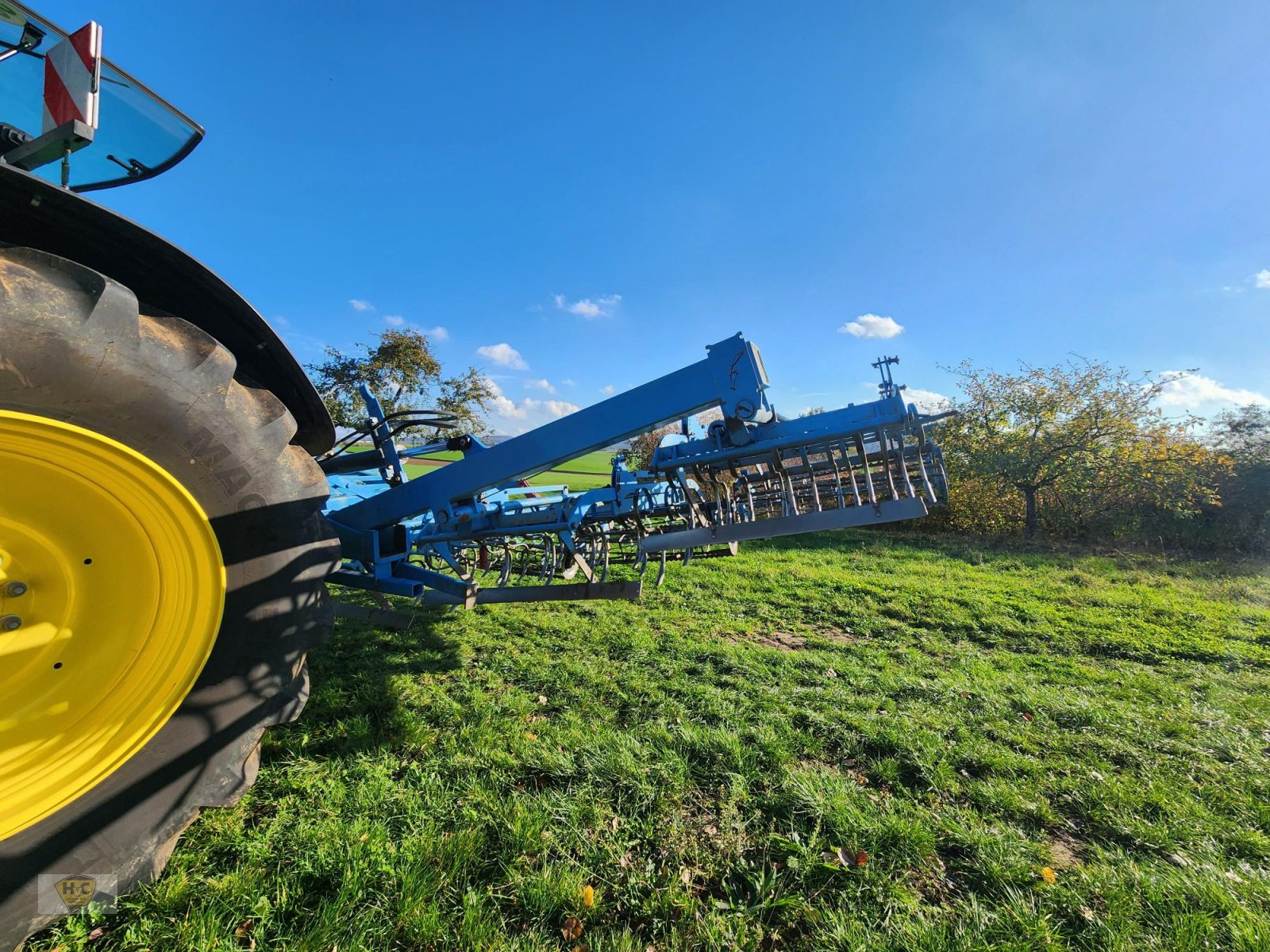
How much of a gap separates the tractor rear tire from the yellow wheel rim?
0.05 feet

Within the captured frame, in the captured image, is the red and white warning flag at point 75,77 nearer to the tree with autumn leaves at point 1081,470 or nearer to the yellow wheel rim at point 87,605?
the yellow wheel rim at point 87,605

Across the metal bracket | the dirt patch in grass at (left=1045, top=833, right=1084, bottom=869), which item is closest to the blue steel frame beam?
the metal bracket

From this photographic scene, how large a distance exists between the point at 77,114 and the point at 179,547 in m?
1.43

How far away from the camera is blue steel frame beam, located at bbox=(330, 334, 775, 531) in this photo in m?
2.57

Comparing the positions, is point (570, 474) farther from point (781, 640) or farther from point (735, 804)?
point (735, 804)

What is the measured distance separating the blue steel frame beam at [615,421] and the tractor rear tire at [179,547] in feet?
3.49

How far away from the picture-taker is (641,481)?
164 inches

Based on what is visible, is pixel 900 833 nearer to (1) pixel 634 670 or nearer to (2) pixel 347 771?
(1) pixel 634 670

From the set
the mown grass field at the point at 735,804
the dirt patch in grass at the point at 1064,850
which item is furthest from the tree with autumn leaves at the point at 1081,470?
the dirt patch in grass at the point at 1064,850

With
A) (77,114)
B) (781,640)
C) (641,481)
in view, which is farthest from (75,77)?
(781,640)

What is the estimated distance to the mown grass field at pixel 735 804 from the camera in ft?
5.16

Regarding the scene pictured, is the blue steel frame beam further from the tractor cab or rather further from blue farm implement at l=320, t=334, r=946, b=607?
the tractor cab

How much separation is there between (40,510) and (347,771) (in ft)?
4.93

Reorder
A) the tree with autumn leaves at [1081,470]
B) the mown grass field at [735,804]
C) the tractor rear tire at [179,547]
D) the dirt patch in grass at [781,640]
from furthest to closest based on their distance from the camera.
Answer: the tree with autumn leaves at [1081,470] → the dirt patch in grass at [781,640] → the mown grass field at [735,804] → the tractor rear tire at [179,547]
